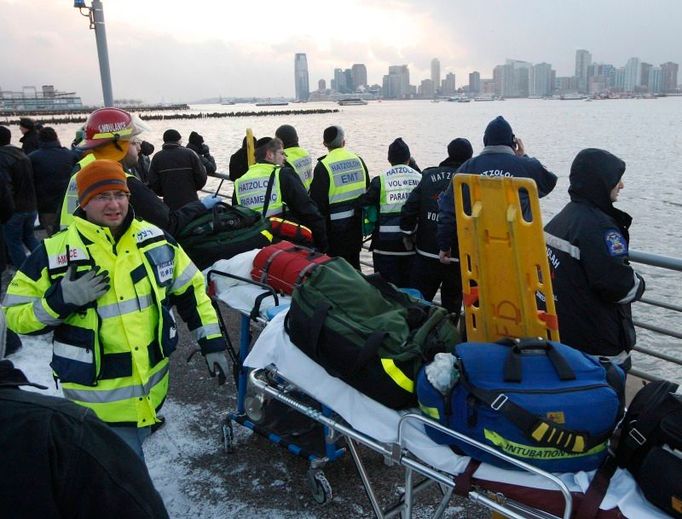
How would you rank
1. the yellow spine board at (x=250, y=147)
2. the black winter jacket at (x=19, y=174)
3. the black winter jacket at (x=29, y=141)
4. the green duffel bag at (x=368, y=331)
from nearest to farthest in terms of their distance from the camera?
1. the green duffel bag at (x=368, y=331)
2. the yellow spine board at (x=250, y=147)
3. the black winter jacket at (x=19, y=174)
4. the black winter jacket at (x=29, y=141)

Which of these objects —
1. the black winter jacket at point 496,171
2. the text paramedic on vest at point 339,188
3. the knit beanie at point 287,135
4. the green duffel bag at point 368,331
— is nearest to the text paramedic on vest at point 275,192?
the text paramedic on vest at point 339,188

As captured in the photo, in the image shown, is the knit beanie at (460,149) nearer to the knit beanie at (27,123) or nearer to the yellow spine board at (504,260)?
the yellow spine board at (504,260)

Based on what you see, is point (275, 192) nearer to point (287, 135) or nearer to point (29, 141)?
point (287, 135)

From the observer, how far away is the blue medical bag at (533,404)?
77.9 inches

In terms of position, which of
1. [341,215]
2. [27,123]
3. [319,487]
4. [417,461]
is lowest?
[319,487]

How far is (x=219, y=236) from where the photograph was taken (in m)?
4.04

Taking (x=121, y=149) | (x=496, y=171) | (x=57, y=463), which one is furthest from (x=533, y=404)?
(x=121, y=149)

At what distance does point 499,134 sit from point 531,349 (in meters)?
2.40

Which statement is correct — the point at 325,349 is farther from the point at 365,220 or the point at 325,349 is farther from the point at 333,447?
the point at 365,220

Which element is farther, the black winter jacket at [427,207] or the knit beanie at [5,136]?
the knit beanie at [5,136]

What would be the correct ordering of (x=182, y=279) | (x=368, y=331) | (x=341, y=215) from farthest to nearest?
(x=341, y=215)
(x=182, y=279)
(x=368, y=331)

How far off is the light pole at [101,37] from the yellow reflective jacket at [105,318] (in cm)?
612

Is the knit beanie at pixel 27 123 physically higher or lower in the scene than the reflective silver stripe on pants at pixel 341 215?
higher

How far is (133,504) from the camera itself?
3.81ft
